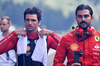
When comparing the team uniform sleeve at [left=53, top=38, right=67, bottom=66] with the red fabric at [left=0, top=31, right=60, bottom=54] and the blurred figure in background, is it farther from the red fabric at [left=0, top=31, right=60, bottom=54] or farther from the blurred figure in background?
the blurred figure in background

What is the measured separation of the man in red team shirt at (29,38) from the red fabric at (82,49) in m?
0.89

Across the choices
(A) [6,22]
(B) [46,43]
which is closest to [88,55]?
(B) [46,43]

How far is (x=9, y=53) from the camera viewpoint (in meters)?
5.14

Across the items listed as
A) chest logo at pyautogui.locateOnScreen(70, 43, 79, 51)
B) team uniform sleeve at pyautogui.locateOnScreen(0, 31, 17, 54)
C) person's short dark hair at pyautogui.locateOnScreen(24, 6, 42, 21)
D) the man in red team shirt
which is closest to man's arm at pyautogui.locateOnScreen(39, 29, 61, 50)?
the man in red team shirt

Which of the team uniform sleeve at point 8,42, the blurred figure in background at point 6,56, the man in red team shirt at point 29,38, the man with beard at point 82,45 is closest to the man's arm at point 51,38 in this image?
the man in red team shirt at point 29,38

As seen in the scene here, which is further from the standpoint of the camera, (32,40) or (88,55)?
(32,40)

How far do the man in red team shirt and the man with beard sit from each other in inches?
34.9

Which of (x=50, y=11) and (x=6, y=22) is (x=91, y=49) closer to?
(x=6, y=22)

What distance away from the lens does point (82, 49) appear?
310 cm

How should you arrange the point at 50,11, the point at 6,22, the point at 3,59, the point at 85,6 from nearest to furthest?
the point at 85,6, the point at 3,59, the point at 6,22, the point at 50,11

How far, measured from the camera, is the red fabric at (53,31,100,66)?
10.0 ft

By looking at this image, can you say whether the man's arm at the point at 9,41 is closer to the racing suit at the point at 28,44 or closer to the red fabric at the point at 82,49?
the racing suit at the point at 28,44

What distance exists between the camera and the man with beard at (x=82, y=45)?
305 cm

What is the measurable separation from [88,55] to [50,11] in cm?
1585
